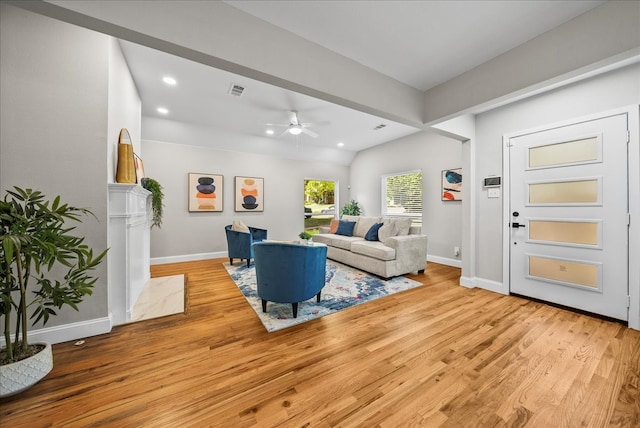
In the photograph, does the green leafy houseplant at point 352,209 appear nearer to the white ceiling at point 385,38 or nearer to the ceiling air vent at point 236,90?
the white ceiling at point 385,38

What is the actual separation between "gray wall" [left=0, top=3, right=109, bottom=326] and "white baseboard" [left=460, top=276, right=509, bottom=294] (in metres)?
4.45

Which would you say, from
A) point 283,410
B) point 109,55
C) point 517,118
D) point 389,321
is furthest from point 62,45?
point 517,118

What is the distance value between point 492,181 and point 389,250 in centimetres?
177

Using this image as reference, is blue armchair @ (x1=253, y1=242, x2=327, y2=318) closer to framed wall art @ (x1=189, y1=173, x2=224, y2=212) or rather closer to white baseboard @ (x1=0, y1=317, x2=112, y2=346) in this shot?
white baseboard @ (x1=0, y1=317, x2=112, y2=346)

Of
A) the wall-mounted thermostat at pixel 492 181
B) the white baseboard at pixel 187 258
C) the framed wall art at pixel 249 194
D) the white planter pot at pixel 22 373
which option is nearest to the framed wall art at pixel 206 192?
the framed wall art at pixel 249 194

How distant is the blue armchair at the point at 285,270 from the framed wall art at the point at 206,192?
3.44 meters

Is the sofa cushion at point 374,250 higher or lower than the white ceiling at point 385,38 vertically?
lower

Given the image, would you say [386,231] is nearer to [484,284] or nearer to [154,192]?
[484,284]

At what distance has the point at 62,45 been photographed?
6.46ft

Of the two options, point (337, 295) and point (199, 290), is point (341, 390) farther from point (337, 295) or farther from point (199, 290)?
point (199, 290)

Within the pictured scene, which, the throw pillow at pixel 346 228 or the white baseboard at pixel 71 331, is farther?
the throw pillow at pixel 346 228

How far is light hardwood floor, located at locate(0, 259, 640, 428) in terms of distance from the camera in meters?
1.31

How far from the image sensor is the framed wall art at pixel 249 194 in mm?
5676

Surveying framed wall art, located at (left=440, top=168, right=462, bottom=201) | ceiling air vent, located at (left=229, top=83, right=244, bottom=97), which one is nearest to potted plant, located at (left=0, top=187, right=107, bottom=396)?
ceiling air vent, located at (left=229, top=83, right=244, bottom=97)
